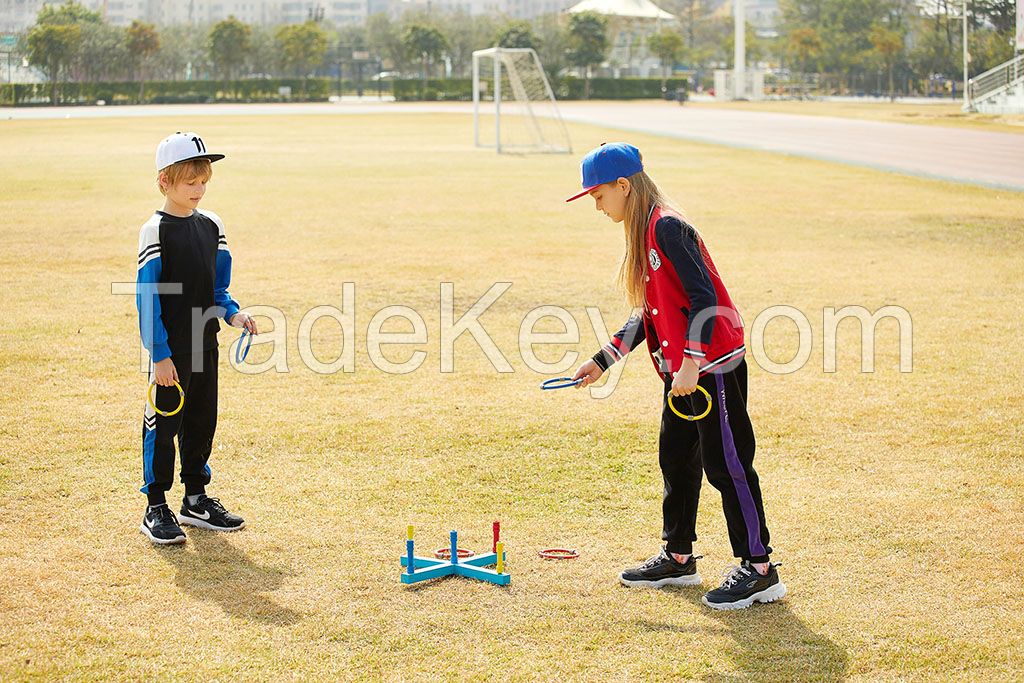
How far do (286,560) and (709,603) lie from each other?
170cm

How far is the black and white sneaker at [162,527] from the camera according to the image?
17.1ft

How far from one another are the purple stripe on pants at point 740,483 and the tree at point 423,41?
92.8 metres

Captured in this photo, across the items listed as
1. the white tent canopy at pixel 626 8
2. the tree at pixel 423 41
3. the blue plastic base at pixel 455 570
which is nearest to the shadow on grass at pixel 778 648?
the blue plastic base at pixel 455 570

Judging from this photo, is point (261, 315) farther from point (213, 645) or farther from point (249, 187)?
point (249, 187)

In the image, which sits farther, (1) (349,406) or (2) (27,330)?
(2) (27,330)

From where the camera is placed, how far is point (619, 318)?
34.1 ft

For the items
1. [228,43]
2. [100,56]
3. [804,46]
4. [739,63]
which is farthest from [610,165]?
[804,46]

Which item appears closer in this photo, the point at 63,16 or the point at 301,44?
the point at 63,16

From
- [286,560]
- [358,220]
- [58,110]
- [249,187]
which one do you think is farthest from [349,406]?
[58,110]

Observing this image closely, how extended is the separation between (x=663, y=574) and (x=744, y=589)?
0.36m

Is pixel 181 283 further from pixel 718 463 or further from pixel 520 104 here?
pixel 520 104

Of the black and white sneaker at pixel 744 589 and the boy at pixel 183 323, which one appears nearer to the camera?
the black and white sneaker at pixel 744 589

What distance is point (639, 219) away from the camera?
4.41m

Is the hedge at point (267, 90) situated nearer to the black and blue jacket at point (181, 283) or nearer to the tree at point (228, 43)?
the tree at point (228, 43)
